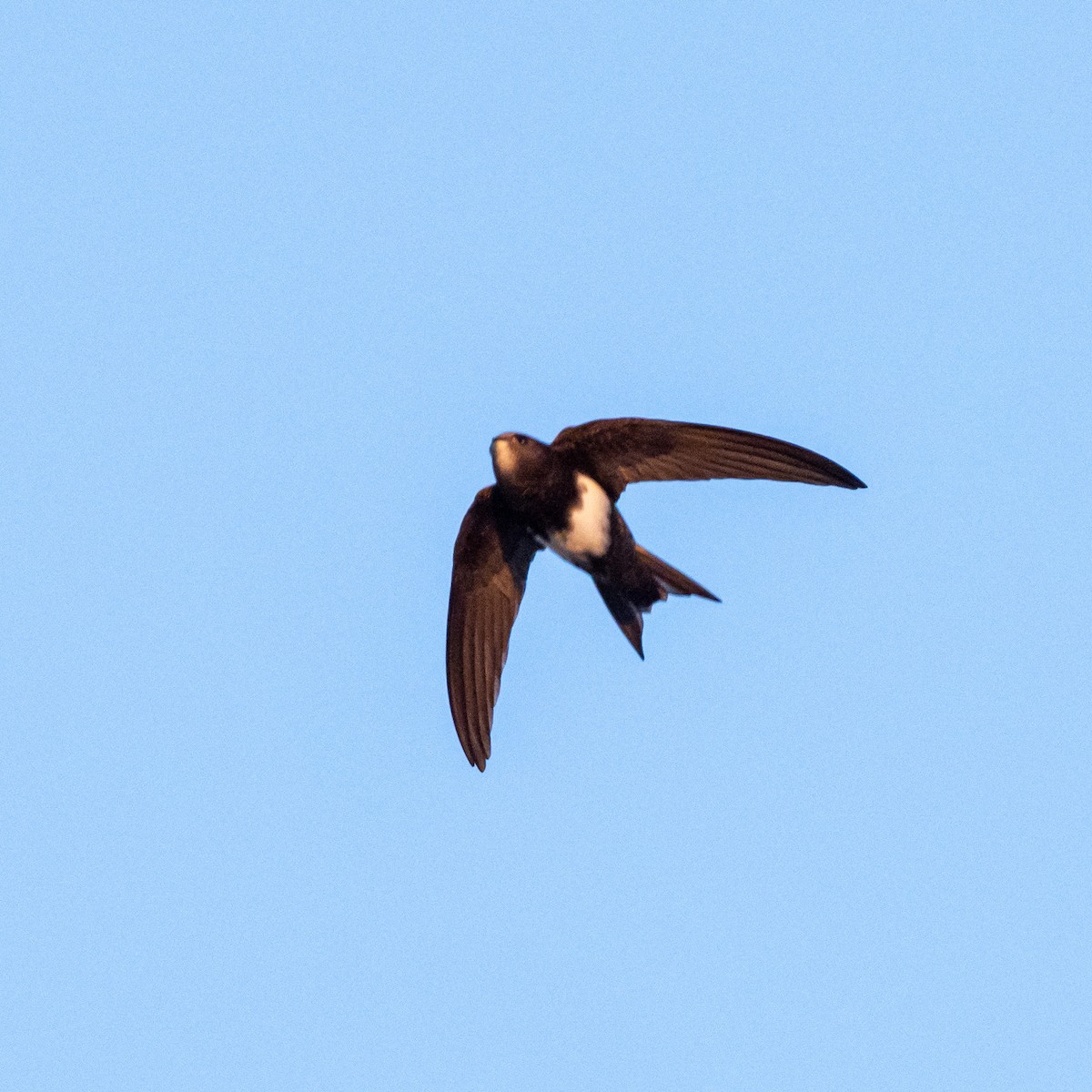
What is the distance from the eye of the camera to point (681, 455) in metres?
10.3

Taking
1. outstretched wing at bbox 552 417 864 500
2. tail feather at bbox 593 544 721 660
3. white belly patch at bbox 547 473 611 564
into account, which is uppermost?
outstretched wing at bbox 552 417 864 500

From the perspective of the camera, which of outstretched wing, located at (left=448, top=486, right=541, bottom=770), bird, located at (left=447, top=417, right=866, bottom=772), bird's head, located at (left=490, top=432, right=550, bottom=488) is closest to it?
bird's head, located at (left=490, top=432, right=550, bottom=488)

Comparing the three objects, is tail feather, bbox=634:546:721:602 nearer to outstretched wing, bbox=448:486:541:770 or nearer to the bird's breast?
the bird's breast

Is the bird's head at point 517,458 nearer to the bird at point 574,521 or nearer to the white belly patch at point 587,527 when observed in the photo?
the bird at point 574,521

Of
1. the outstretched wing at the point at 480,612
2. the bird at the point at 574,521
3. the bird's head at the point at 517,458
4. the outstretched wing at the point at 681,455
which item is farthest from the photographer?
the outstretched wing at the point at 480,612

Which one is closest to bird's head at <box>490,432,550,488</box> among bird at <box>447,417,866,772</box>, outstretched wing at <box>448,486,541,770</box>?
bird at <box>447,417,866,772</box>

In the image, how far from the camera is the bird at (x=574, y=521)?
32.6ft

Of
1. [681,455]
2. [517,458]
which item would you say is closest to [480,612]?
[517,458]

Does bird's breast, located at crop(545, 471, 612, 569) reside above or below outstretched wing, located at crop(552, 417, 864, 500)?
below

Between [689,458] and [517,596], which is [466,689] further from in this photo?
[689,458]

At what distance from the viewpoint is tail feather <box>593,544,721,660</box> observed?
999cm

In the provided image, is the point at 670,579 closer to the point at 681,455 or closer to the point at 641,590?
the point at 641,590

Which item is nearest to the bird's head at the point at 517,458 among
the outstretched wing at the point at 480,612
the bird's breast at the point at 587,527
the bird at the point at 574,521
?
the bird at the point at 574,521

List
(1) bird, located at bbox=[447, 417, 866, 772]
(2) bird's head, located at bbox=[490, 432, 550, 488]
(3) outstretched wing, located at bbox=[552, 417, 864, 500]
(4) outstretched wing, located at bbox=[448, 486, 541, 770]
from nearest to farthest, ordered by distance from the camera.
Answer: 1. (2) bird's head, located at bbox=[490, 432, 550, 488]
2. (1) bird, located at bbox=[447, 417, 866, 772]
3. (3) outstretched wing, located at bbox=[552, 417, 864, 500]
4. (4) outstretched wing, located at bbox=[448, 486, 541, 770]
